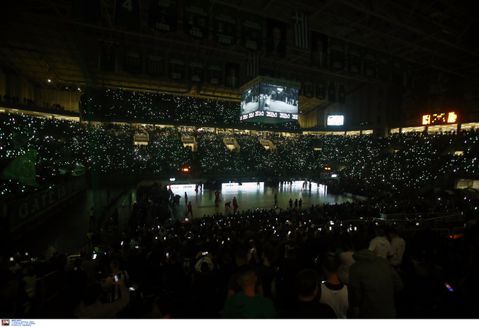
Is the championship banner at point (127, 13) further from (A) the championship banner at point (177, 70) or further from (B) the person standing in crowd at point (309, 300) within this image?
(B) the person standing in crowd at point (309, 300)

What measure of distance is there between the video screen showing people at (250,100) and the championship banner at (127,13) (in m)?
7.53

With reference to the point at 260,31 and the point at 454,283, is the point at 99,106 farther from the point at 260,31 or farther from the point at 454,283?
the point at 454,283

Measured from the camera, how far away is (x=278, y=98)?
16.0m

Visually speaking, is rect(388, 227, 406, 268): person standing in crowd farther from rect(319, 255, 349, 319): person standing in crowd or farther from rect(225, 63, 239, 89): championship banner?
rect(225, 63, 239, 89): championship banner

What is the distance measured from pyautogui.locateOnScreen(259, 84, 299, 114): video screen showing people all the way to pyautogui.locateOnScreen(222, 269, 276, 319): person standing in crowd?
14041mm

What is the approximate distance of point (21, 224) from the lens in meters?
9.71

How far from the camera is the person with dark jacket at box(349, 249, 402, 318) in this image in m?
2.48

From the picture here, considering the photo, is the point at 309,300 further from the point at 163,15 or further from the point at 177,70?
the point at 177,70

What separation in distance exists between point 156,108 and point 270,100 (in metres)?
20.1

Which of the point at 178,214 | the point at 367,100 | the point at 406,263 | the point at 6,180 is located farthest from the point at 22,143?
the point at 367,100

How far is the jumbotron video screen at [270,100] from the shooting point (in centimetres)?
1537

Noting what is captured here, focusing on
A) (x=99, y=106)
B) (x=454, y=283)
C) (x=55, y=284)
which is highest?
(x=99, y=106)

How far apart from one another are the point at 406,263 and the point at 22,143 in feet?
61.4

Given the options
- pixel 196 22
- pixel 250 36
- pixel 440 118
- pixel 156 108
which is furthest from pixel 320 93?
pixel 156 108
